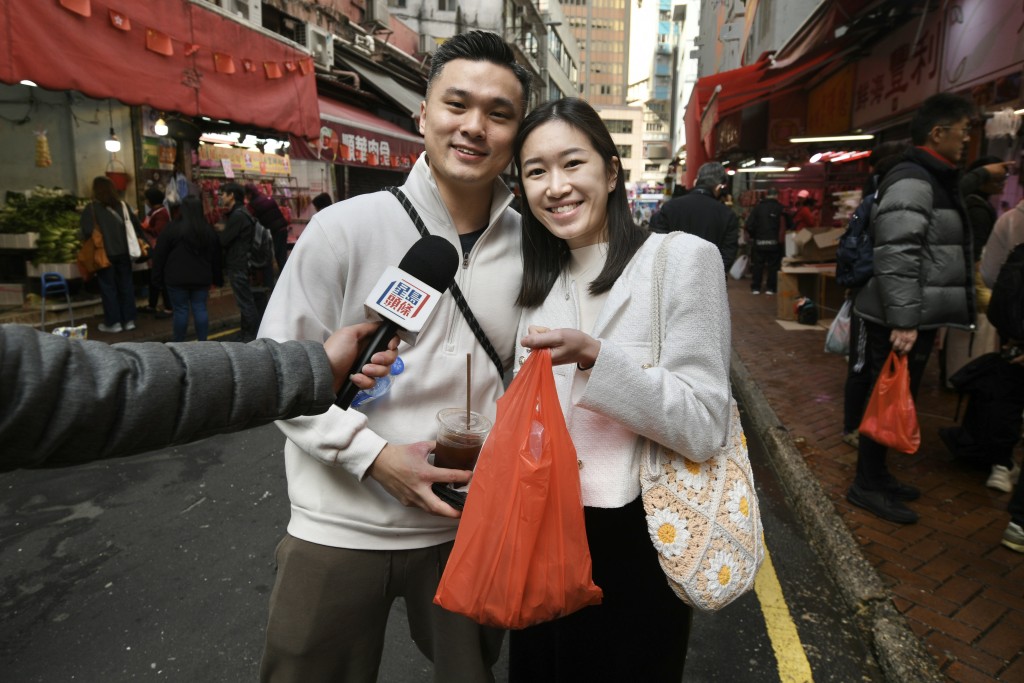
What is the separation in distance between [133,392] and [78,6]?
730 centimetres

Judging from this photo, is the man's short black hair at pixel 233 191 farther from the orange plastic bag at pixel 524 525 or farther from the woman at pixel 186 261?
the orange plastic bag at pixel 524 525

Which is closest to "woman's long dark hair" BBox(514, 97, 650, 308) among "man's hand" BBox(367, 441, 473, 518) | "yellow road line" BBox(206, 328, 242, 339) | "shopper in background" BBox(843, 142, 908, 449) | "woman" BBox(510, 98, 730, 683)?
"woman" BBox(510, 98, 730, 683)

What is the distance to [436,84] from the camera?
72.3 inches

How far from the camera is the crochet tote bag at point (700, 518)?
5.02ft

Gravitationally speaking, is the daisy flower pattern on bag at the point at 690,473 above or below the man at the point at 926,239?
below

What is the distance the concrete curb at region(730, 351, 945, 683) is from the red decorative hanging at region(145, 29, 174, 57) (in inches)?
310

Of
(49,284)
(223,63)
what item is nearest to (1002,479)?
(223,63)

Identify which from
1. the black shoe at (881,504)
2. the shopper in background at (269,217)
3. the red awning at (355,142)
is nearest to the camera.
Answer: the black shoe at (881,504)

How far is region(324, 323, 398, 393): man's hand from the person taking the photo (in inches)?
51.9

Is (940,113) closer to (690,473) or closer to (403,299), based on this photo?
(690,473)

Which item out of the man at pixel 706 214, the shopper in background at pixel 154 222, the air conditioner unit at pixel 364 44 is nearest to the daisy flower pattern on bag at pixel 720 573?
the man at pixel 706 214

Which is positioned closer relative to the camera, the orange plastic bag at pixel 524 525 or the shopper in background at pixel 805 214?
the orange plastic bag at pixel 524 525

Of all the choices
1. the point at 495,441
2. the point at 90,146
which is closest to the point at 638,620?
the point at 495,441

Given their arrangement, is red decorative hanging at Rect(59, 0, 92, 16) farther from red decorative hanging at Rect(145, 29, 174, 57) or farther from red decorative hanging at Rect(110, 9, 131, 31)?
red decorative hanging at Rect(145, 29, 174, 57)
